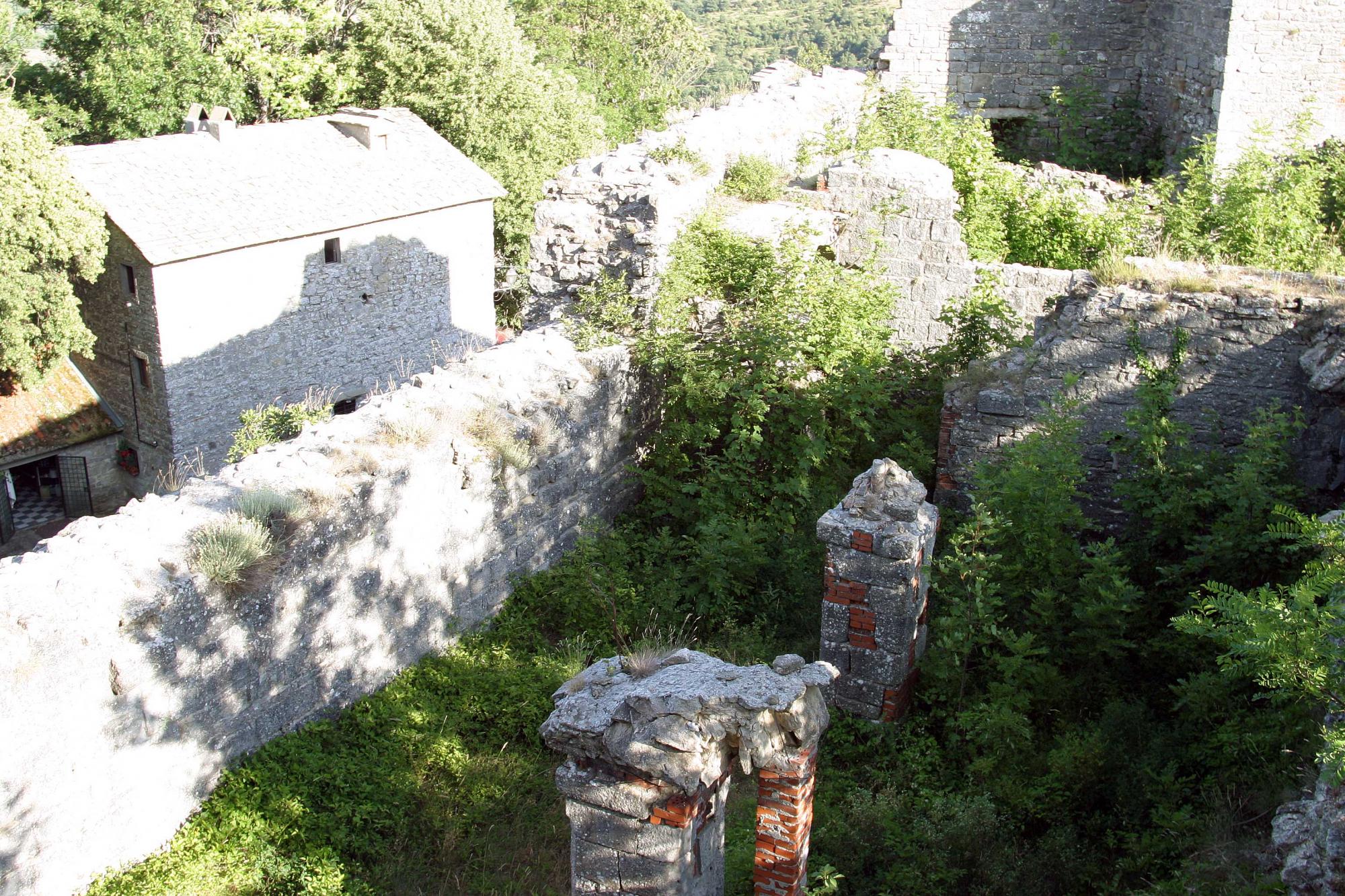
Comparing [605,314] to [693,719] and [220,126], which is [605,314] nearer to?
[693,719]

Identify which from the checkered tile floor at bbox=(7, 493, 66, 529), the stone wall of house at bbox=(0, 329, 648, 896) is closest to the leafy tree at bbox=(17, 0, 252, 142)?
the checkered tile floor at bbox=(7, 493, 66, 529)

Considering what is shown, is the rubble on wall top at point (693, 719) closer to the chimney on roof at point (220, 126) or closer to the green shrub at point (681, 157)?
the green shrub at point (681, 157)

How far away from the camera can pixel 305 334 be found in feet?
62.5

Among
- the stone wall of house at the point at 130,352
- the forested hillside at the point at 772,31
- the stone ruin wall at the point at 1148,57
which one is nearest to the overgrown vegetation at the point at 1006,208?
the stone ruin wall at the point at 1148,57

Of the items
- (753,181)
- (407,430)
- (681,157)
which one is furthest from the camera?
(753,181)

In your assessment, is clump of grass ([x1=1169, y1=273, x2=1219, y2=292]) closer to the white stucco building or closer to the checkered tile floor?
the white stucco building

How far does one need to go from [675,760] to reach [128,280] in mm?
16127

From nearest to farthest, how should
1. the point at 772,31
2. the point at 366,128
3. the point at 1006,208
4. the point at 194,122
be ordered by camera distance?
the point at 1006,208 < the point at 194,122 < the point at 366,128 < the point at 772,31

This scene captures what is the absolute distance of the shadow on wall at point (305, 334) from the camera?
18.1 m

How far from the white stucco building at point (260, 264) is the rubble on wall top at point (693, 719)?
47.7 feet

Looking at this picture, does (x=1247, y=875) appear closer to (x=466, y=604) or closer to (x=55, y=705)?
(x=466, y=604)

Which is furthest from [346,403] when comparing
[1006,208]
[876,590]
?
[876,590]

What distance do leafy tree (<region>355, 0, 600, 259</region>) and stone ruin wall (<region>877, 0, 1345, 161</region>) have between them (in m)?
11.5

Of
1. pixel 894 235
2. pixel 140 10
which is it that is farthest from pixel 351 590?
pixel 140 10
